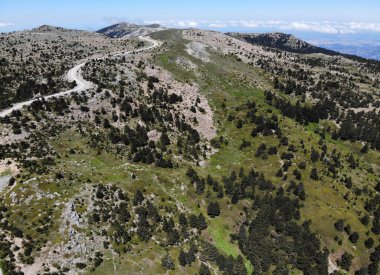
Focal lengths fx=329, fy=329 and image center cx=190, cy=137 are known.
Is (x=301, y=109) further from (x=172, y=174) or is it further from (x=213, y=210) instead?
(x=213, y=210)

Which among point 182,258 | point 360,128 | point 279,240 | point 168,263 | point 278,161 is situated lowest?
point 279,240

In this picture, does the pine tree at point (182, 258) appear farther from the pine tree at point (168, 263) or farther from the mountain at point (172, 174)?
the pine tree at point (168, 263)

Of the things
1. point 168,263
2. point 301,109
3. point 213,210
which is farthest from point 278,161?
point 168,263

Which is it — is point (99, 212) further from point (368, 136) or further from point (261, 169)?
point (368, 136)

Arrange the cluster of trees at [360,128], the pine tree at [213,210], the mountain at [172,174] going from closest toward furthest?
the mountain at [172,174] < the pine tree at [213,210] < the cluster of trees at [360,128]

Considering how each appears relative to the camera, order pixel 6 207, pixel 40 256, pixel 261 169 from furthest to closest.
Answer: pixel 261 169 < pixel 6 207 < pixel 40 256

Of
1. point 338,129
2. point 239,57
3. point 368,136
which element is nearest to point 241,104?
point 338,129

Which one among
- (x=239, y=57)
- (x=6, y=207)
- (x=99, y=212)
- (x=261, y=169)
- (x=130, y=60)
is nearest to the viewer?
(x=6, y=207)

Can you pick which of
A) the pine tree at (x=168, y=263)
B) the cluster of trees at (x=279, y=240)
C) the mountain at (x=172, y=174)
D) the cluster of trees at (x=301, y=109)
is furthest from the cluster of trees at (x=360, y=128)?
the pine tree at (x=168, y=263)
